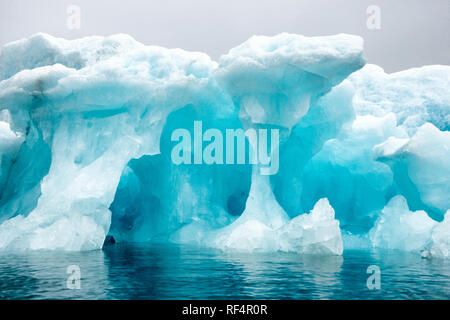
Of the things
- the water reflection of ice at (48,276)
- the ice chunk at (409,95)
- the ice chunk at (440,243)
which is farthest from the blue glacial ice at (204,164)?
the water reflection of ice at (48,276)

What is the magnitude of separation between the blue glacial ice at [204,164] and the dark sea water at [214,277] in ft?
6.29

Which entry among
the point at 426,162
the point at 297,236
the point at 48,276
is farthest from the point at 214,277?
the point at 426,162

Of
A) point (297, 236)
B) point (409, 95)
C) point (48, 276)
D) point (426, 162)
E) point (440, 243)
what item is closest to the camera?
point (48, 276)

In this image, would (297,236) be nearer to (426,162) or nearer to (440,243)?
(440,243)

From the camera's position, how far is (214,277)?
23.9 feet

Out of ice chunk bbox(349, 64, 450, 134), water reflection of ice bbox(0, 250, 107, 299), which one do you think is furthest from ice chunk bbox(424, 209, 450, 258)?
ice chunk bbox(349, 64, 450, 134)

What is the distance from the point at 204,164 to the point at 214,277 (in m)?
9.28

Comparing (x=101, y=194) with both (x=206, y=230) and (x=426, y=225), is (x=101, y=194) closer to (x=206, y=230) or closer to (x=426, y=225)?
(x=206, y=230)

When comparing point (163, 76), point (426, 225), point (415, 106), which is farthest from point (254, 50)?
point (415, 106)

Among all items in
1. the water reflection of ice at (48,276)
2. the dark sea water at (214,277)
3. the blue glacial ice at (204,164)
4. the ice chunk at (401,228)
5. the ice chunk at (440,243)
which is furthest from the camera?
the ice chunk at (401,228)

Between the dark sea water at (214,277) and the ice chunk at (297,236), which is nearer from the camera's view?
the dark sea water at (214,277)

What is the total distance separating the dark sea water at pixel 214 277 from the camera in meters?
5.91

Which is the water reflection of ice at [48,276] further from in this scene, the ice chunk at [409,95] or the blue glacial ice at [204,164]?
the ice chunk at [409,95]
